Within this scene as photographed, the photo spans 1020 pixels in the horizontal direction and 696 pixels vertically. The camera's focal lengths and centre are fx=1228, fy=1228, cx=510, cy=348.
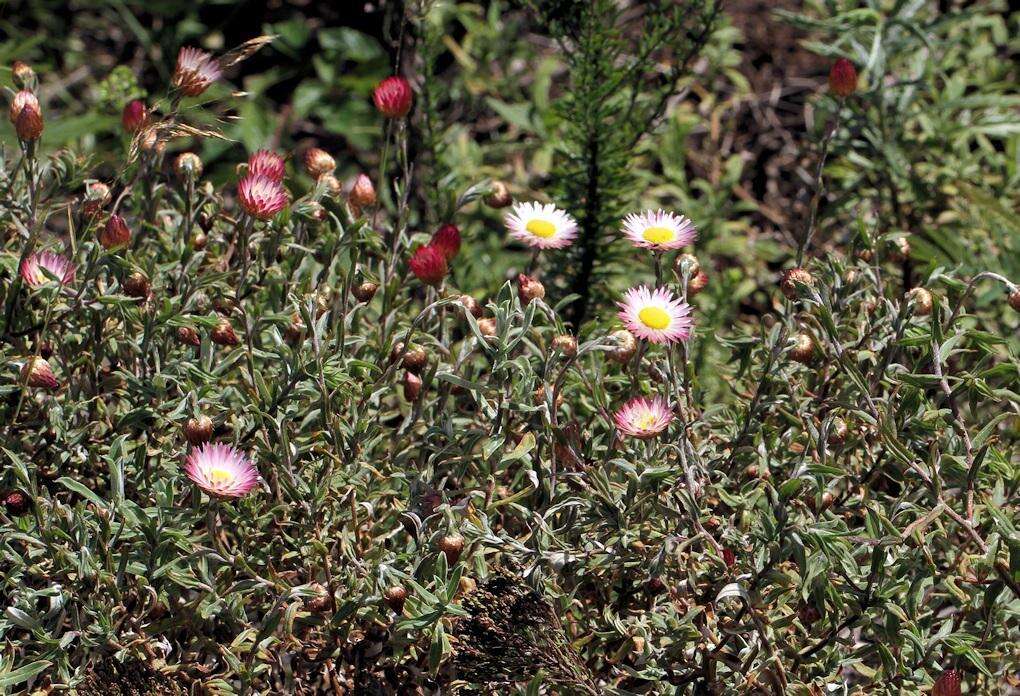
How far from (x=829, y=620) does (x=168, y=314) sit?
100cm

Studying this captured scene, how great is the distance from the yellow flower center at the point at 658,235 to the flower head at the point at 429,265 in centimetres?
29

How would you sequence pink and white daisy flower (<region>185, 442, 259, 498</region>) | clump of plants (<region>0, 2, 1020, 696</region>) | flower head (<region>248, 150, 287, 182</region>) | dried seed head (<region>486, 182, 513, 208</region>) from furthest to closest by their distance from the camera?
dried seed head (<region>486, 182, 513, 208</region>)
flower head (<region>248, 150, 287, 182</region>)
clump of plants (<region>0, 2, 1020, 696</region>)
pink and white daisy flower (<region>185, 442, 259, 498</region>)

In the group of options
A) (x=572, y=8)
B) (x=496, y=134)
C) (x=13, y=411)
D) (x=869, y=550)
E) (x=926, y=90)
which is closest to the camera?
(x=869, y=550)

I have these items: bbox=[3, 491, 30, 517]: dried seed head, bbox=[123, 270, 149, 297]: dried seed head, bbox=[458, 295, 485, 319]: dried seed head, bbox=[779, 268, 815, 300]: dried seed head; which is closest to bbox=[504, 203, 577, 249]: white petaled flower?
bbox=[458, 295, 485, 319]: dried seed head

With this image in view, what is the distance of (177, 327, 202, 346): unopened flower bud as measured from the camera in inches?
68.9

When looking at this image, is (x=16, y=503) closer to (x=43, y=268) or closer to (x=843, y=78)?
(x=43, y=268)

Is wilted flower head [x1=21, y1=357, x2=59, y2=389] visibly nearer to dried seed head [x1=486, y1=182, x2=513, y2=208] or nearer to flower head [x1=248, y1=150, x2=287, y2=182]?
flower head [x1=248, y1=150, x2=287, y2=182]

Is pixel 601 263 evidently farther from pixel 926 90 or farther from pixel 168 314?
pixel 926 90

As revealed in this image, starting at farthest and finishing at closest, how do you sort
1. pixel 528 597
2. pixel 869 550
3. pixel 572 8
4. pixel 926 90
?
pixel 926 90, pixel 572 8, pixel 869 550, pixel 528 597

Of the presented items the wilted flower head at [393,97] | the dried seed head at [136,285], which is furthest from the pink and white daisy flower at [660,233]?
the dried seed head at [136,285]

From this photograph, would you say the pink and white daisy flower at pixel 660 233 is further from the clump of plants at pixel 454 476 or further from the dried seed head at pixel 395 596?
the dried seed head at pixel 395 596

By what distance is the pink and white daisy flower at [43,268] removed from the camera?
168 centimetres

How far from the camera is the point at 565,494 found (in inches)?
65.9

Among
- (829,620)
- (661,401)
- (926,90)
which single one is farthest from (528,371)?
(926,90)
